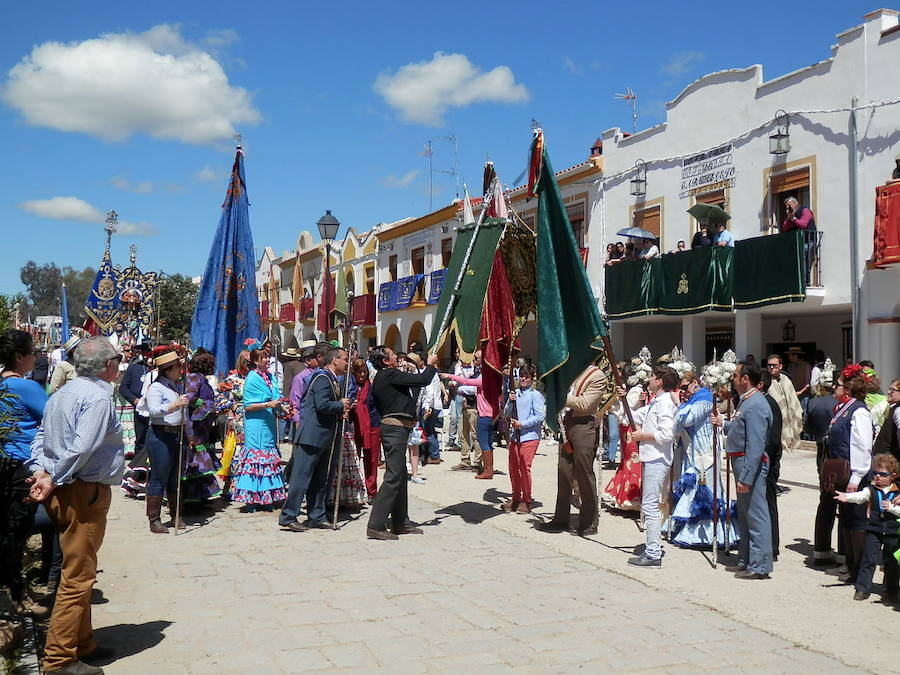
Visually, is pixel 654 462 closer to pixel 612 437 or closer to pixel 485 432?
pixel 485 432

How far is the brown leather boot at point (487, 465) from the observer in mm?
11883

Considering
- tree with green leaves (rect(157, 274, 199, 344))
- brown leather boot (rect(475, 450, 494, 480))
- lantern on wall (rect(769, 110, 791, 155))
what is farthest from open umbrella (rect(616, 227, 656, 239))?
tree with green leaves (rect(157, 274, 199, 344))

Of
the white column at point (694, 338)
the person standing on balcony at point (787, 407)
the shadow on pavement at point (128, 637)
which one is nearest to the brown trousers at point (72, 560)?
the shadow on pavement at point (128, 637)

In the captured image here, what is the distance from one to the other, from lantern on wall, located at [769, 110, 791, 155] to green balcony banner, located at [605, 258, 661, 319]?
11.9ft

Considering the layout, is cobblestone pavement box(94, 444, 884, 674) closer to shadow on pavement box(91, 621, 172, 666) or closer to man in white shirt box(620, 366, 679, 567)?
shadow on pavement box(91, 621, 172, 666)

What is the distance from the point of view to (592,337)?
320 inches

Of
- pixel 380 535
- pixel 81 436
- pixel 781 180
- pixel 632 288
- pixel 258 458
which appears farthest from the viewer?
pixel 632 288

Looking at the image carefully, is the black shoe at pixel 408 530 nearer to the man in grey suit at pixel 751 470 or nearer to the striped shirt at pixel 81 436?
the man in grey suit at pixel 751 470

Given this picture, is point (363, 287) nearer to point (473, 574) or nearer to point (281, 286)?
point (281, 286)

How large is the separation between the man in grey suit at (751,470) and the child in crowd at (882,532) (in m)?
0.75

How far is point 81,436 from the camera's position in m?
4.45

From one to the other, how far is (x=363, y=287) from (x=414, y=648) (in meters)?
33.0

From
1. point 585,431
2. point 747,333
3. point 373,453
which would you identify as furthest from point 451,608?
point 747,333

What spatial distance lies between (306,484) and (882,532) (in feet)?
17.0
